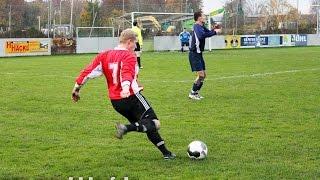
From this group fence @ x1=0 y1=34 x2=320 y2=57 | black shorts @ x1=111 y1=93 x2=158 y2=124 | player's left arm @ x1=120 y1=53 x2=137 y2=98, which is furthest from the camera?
fence @ x1=0 y1=34 x2=320 y2=57

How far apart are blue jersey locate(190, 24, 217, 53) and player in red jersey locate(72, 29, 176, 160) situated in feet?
20.5

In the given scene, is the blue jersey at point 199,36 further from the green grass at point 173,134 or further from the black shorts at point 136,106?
the black shorts at point 136,106

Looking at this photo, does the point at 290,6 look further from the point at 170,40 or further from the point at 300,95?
the point at 300,95

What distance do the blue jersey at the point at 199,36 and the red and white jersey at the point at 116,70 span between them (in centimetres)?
630

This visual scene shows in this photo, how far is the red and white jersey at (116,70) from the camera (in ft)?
23.0

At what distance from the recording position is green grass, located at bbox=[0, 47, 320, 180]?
6.91m

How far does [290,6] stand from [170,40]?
35343mm

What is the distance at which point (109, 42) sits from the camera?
45.0 m

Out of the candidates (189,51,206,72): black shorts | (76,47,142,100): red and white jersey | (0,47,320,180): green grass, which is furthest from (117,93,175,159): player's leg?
(189,51,206,72): black shorts

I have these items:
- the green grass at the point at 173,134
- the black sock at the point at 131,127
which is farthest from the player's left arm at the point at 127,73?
the green grass at the point at 173,134

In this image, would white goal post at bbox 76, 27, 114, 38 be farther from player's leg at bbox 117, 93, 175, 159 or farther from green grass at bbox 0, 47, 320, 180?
player's leg at bbox 117, 93, 175, 159

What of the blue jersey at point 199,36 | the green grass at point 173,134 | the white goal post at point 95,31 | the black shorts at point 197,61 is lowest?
the green grass at point 173,134

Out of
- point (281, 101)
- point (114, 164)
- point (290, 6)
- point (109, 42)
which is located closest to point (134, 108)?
point (114, 164)

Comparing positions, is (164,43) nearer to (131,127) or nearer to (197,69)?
(197,69)
